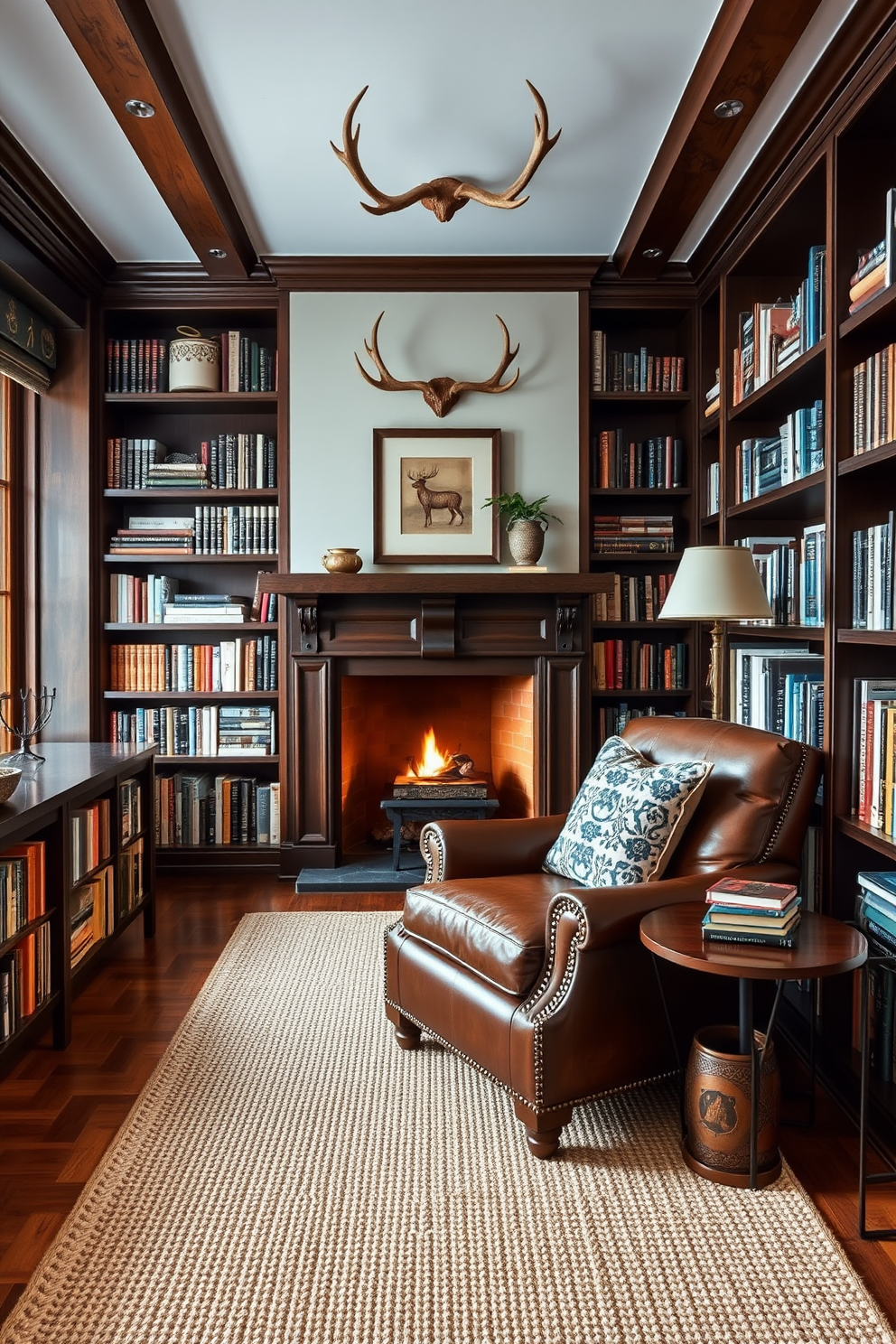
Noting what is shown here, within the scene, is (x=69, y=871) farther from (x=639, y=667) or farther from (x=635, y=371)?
Result: (x=635, y=371)

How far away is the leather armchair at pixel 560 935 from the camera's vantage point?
2.01 meters

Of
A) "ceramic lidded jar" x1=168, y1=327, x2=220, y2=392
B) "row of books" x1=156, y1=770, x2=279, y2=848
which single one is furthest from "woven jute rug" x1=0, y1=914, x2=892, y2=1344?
"ceramic lidded jar" x1=168, y1=327, x2=220, y2=392

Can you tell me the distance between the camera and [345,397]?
429 cm

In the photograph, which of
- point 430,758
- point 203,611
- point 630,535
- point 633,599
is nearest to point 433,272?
point 630,535

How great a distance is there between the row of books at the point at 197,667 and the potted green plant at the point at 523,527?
123 centimetres

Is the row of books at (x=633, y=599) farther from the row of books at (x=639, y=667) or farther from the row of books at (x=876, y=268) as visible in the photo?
the row of books at (x=876, y=268)

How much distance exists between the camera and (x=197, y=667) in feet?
14.5

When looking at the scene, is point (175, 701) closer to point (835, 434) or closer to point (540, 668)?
point (540, 668)

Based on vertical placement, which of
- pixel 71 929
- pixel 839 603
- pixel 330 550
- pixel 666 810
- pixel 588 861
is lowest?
pixel 71 929

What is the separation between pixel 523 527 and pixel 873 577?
198 centimetres

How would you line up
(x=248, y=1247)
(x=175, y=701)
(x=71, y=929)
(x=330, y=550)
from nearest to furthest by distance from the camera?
1. (x=248, y=1247)
2. (x=71, y=929)
3. (x=330, y=550)
4. (x=175, y=701)

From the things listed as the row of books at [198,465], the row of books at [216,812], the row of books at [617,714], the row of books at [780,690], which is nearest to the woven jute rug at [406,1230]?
the row of books at [780,690]

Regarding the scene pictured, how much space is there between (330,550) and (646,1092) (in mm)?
2586

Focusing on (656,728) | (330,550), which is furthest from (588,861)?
(330,550)
